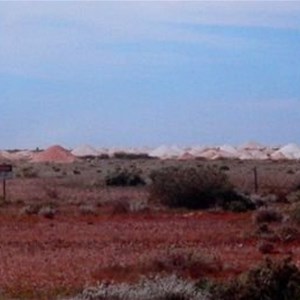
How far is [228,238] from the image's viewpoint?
33125mm

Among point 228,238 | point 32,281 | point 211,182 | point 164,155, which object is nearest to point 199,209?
point 211,182

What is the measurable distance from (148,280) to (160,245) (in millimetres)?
10960

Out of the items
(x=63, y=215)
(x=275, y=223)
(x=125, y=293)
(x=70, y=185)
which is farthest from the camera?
(x=70, y=185)

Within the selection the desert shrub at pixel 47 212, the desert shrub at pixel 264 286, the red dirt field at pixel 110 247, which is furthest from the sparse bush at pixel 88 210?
the desert shrub at pixel 264 286

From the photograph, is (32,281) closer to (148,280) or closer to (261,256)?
(148,280)

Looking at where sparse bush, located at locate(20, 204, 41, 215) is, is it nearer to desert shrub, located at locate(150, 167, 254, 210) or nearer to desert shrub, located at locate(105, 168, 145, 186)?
desert shrub, located at locate(150, 167, 254, 210)

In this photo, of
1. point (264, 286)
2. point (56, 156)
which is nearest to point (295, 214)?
point (264, 286)

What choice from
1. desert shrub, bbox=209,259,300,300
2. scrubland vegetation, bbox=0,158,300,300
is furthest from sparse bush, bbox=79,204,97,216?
desert shrub, bbox=209,259,300,300

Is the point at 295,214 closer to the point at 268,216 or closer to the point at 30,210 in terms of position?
the point at 268,216

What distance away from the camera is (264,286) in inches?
733

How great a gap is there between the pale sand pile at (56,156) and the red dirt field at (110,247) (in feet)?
308

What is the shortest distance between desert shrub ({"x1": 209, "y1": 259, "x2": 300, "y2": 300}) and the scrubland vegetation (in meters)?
0.01

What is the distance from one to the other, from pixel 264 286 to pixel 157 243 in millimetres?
12779

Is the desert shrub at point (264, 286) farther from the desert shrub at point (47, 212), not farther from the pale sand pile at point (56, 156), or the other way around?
the pale sand pile at point (56, 156)
